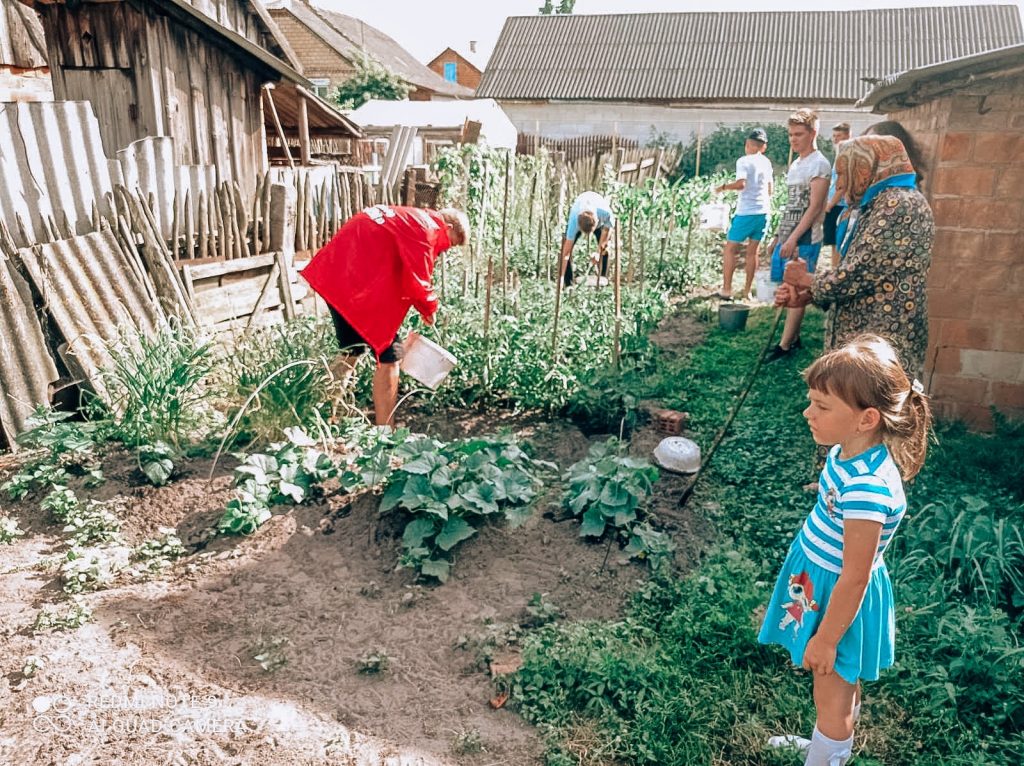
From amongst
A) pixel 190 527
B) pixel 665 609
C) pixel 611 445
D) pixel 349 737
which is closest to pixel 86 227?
pixel 190 527

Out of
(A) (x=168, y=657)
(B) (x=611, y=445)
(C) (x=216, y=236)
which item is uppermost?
(C) (x=216, y=236)

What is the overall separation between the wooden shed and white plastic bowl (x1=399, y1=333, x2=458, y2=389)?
347cm

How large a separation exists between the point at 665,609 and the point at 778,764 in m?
0.83

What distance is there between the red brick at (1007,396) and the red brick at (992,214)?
99 centimetres

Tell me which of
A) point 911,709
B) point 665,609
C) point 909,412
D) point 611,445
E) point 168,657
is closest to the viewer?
point 909,412

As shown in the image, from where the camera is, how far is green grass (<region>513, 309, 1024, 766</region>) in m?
2.54

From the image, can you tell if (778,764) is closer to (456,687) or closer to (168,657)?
(456,687)

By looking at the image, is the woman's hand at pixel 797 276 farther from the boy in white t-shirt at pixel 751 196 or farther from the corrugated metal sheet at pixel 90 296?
the boy in white t-shirt at pixel 751 196

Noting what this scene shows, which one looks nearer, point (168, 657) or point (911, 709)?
point (911, 709)

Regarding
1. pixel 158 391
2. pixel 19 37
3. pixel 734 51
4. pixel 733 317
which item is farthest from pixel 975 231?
pixel 734 51

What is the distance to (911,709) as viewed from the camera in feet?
8.85

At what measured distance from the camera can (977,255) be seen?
4750 mm

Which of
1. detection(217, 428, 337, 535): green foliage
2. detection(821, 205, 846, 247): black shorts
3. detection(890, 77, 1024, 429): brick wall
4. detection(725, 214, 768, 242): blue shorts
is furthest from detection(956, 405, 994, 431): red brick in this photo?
detection(217, 428, 337, 535): green foliage

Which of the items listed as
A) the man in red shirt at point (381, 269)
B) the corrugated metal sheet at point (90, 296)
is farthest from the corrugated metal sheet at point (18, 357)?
the man in red shirt at point (381, 269)
